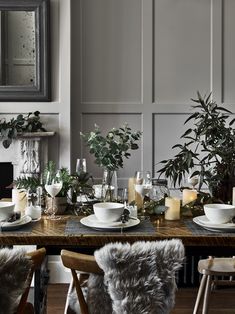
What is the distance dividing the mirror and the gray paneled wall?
37 cm

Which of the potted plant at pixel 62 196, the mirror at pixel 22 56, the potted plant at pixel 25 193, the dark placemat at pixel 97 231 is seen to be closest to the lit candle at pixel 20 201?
the potted plant at pixel 25 193

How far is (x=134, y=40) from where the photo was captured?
13.0 feet

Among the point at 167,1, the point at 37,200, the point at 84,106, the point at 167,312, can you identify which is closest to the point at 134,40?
the point at 167,1

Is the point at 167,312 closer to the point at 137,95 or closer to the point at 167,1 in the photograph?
the point at 137,95

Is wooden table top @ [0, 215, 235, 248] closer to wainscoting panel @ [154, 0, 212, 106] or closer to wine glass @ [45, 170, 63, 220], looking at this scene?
wine glass @ [45, 170, 63, 220]

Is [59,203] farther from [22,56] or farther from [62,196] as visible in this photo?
[22,56]

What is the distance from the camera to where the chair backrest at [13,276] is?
1472mm

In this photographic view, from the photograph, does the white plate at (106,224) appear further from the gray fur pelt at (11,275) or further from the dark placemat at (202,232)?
the gray fur pelt at (11,275)

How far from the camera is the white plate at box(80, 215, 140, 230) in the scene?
2.03 meters

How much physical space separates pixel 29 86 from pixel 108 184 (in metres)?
1.51

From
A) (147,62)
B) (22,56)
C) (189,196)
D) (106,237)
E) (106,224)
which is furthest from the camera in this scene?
(147,62)

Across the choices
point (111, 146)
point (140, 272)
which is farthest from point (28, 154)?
point (140, 272)

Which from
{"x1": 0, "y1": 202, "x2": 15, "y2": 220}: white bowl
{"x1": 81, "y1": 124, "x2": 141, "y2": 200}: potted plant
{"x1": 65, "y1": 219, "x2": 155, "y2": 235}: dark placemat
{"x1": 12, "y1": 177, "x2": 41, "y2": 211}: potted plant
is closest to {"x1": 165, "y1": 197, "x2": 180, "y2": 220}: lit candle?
{"x1": 65, "y1": 219, "x2": 155, "y2": 235}: dark placemat

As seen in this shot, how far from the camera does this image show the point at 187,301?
3268 mm
